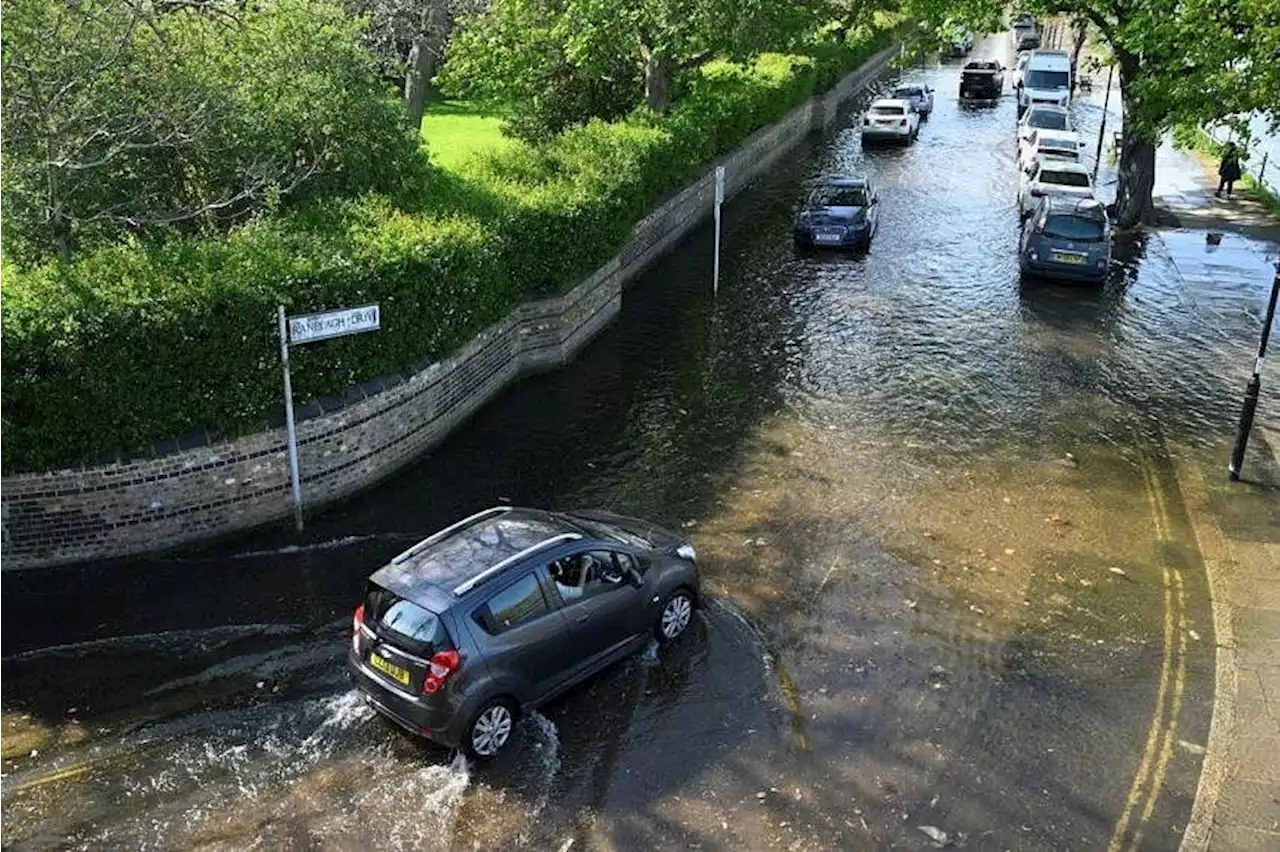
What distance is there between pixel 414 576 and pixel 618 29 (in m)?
17.7

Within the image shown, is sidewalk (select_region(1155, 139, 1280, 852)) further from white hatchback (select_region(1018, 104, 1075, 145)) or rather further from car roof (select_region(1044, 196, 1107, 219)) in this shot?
white hatchback (select_region(1018, 104, 1075, 145))

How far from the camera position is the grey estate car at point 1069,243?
68.4 feet

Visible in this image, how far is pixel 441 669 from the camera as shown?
8062mm

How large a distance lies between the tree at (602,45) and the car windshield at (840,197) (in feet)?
11.8

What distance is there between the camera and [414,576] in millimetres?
8625

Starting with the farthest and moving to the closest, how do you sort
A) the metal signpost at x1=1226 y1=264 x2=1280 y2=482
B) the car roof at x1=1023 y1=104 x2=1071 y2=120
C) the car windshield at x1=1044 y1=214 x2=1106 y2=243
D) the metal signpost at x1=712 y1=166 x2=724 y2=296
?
1. the car roof at x1=1023 y1=104 x2=1071 y2=120
2. the car windshield at x1=1044 y1=214 x2=1106 y2=243
3. the metal signpost at x1=712 y1=166 x2=724 y2=296
4. the metal signpost at x1=1226 y1=264 x2=1280 y2=482

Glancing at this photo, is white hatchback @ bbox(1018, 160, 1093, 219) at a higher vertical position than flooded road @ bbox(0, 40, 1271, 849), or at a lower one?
higher

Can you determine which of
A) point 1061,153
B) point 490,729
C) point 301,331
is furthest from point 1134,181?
point 490,729

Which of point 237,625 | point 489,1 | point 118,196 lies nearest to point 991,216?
point 489,1

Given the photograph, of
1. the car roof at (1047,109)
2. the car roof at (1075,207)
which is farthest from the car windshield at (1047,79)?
the car roof at (1075,207)

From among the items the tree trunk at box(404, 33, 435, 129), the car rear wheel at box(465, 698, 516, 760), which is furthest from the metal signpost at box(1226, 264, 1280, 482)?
the tree trunk at box(404, 33, 435, 129)

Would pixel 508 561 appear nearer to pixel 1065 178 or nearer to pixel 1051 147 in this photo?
pixel 1065 178

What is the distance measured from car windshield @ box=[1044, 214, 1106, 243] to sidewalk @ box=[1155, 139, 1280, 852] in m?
5.35

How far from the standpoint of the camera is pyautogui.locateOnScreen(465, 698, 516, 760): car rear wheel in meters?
8.25
